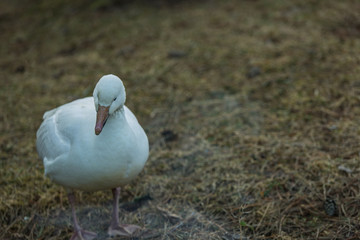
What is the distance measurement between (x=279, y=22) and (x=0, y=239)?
5.30m

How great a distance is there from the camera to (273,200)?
136 inches

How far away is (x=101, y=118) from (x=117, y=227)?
109 centimetres

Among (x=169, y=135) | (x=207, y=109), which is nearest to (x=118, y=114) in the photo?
(x=169, y=135)

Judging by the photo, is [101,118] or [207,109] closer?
[101,118]

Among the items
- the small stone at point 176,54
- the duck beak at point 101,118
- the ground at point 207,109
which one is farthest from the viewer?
the small stone at point 176,54

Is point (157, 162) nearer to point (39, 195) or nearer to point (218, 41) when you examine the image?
point (39, 195)

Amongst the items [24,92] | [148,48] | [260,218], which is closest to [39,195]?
[260,218]

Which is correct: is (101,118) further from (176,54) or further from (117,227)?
(176,54)

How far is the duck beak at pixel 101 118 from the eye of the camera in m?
2.72

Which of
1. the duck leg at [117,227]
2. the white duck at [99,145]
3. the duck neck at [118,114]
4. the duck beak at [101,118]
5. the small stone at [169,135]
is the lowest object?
the small stone at [169,135]

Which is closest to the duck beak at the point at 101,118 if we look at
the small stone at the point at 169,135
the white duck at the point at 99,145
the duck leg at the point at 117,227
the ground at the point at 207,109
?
the white duck at the point at 99,145

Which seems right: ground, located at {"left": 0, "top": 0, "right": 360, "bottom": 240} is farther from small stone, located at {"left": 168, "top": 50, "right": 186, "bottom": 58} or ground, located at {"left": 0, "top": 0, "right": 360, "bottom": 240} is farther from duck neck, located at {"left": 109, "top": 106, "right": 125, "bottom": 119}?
duck neck, located at {"left": 109, "top": 106, "right": 125, "bottom": 119}

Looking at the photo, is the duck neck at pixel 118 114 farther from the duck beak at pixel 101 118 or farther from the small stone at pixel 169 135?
the small stone at pixel 169 135

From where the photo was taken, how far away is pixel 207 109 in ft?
16.1
